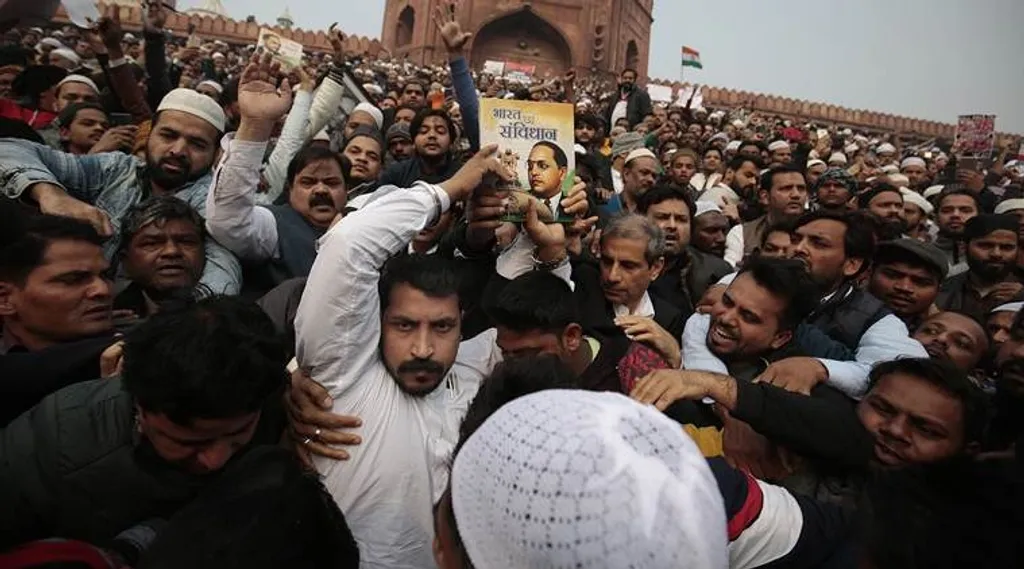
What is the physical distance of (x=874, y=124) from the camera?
26.8 meters

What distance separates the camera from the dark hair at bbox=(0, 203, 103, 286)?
1.83 m

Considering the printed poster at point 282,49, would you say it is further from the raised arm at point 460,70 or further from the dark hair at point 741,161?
the dark hair at point 741,161

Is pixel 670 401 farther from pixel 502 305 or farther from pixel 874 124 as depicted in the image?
pixel 874 124

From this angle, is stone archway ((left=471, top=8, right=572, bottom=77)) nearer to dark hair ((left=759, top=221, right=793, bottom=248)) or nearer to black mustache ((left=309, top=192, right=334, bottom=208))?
dark hair ((left=759, top=221, right=793, bottom=248))

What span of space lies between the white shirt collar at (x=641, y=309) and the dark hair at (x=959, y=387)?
104 cm

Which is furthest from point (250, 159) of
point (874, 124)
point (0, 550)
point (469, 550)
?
point (874, 124)

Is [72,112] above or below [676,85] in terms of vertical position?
below

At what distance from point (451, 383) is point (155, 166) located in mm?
1911

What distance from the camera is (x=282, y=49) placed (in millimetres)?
5152

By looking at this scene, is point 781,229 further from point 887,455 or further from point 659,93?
point 659,93

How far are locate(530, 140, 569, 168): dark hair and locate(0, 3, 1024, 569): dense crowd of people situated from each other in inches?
2.5

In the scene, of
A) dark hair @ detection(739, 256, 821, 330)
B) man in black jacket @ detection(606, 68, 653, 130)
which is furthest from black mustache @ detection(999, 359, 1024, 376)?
man in black jacket @ detection(606, 68, 653, 130)

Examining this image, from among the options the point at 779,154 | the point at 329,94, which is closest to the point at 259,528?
the point at 329,94

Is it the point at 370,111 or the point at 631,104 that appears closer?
the point at 370,111
